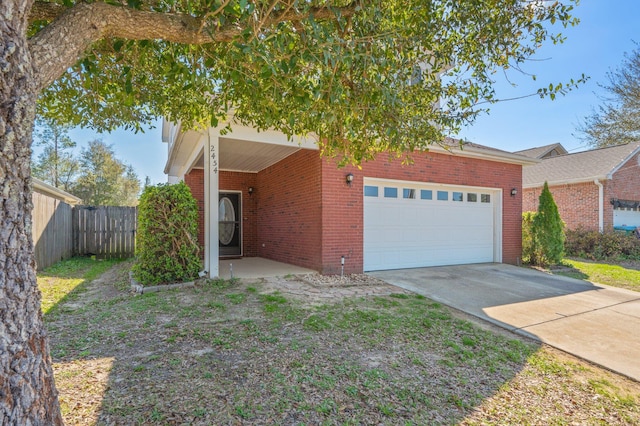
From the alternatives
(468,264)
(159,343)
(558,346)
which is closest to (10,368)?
(159,343)

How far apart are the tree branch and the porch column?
400cm

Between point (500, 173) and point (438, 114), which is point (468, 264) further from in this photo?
point (438, 114)

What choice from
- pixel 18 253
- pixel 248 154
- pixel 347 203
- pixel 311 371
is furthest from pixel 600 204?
pixel 18 253

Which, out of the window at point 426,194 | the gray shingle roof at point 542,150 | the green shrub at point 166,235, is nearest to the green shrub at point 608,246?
the window at point 426,194

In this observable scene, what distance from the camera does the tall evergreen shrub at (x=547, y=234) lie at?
9750 mm

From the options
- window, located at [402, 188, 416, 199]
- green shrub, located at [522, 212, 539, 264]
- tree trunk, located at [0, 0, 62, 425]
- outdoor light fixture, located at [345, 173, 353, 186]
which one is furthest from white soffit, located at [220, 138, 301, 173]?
green shrub, located at [522, 212, 539, 264]

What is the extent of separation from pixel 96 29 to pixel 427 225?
8.32 m

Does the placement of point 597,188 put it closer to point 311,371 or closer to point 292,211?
point 292,211

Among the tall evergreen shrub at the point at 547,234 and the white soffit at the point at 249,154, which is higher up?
the white soffit at the point at 249,154

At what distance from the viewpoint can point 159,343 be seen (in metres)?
3.61

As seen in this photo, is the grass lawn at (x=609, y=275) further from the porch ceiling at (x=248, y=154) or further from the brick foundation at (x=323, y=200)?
the porch ceiling at (x=248, y=154)

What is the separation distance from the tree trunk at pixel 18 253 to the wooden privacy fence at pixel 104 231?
36.3ft

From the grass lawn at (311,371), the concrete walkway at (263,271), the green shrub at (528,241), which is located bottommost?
the grass lawn at (311,371)

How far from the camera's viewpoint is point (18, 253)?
5.19 feet
